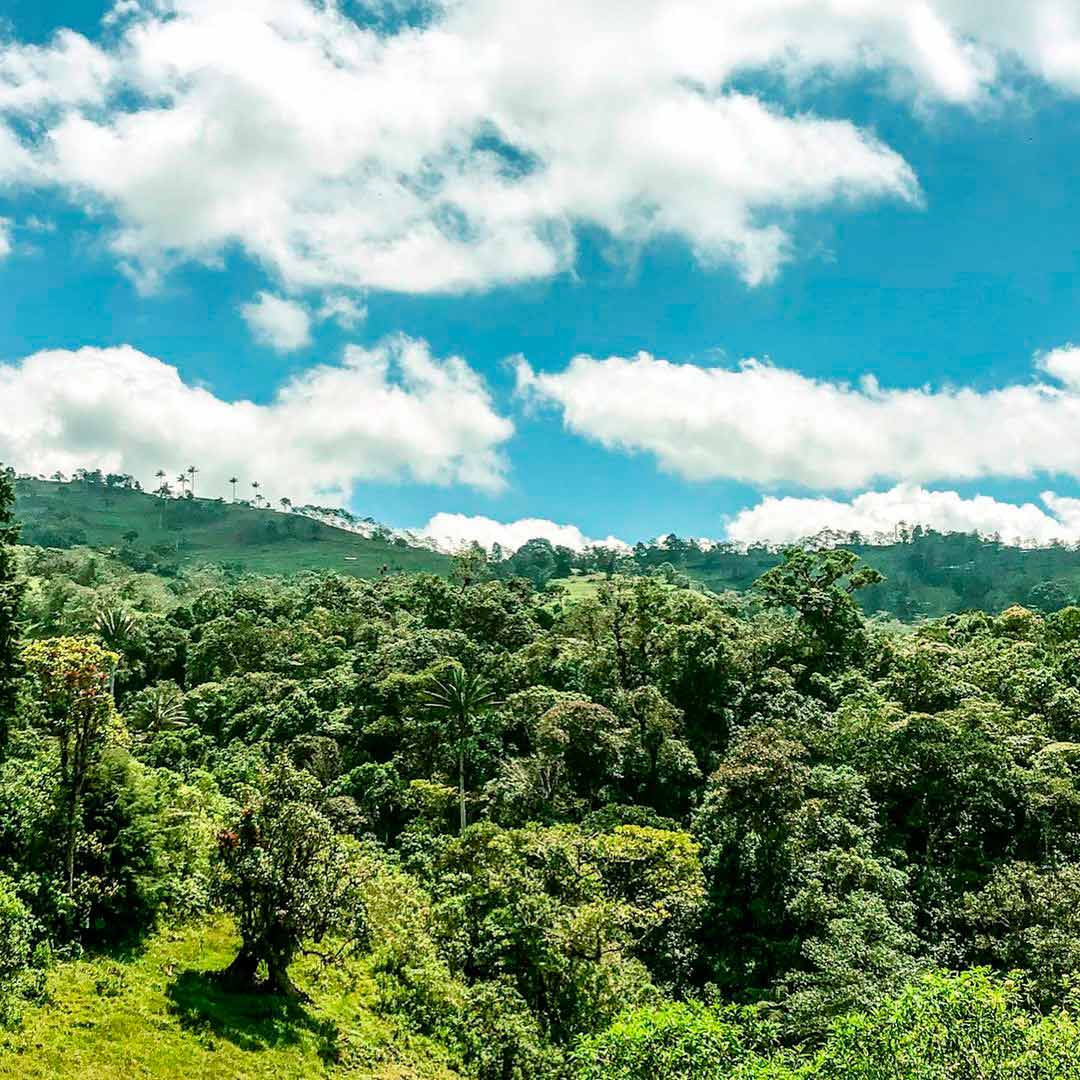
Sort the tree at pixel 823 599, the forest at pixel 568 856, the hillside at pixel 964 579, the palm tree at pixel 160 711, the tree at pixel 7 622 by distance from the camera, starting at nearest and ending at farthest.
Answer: the forest at pixel 568 856, the tree at pixel 7 622, the tree at pixel 823 599, the palm tree at pixel 160 711, the hillside at pixel 964 579

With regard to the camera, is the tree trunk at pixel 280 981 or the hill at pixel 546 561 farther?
the hill at pixel 546 561

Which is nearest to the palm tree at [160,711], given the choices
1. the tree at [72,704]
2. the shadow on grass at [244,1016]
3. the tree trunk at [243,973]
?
the tree at [72,704]

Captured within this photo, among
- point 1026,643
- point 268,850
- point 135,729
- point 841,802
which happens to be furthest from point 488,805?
point 1026,643

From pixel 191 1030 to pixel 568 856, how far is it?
12.8 metres

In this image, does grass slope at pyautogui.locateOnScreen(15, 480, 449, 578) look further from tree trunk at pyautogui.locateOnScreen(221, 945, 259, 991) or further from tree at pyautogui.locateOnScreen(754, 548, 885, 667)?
tree trunk at pyautogui.locateOnScreen(221, 945, 259, 991)

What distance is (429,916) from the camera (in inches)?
1123

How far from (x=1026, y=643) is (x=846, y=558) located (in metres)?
12.5

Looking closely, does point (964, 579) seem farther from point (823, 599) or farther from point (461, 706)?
point (461, 706)

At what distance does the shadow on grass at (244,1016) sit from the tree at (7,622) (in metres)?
10.5

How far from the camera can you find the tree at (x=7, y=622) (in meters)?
26.6

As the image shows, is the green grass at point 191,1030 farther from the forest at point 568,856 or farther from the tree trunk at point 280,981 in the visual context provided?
the tree trunk at point 280,981

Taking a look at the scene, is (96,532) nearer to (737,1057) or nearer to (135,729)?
(135,729)

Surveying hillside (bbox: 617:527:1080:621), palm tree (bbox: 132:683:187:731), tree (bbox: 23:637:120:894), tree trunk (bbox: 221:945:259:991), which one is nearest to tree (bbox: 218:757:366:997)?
tree trunk (bbox: 221:945:259:991)

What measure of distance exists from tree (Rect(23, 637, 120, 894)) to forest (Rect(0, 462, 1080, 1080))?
0.09 m
